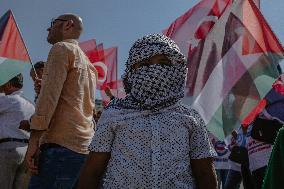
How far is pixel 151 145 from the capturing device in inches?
103

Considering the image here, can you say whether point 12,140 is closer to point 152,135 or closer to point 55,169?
point 55,169

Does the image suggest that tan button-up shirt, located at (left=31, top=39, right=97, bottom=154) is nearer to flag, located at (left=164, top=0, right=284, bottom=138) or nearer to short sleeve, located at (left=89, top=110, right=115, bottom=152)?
short sleeve, located at (left=89, top=110, right=115, bottom=152)

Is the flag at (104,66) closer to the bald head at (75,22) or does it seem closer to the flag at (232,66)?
the flag at (232,66)

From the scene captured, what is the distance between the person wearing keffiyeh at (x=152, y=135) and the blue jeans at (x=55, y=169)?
28.1 inches

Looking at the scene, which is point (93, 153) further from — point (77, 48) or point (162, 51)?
point (77, 48)

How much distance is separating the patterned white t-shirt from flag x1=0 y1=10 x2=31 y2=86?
3424 mm

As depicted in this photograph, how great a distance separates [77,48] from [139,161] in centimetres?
133

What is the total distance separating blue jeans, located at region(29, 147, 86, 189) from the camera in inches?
135

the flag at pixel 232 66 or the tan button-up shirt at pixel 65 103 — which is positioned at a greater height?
the tan button-up shirt at pixel 65 103

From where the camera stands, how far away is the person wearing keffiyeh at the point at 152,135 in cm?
261

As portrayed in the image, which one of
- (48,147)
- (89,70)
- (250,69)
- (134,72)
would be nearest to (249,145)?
(250,69)

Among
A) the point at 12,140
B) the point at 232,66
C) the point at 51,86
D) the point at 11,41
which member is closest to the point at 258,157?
the point at 232,66

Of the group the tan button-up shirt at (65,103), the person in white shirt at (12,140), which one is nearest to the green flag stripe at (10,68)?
the person in white shirt at (12,140)

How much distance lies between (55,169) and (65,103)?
0.42 meters
